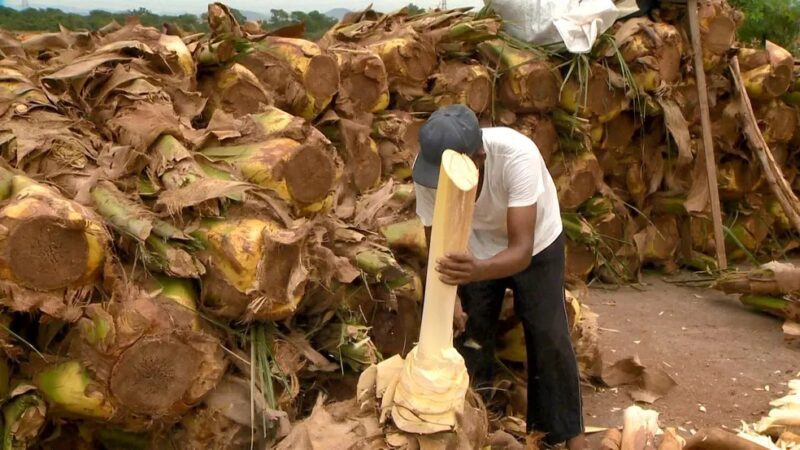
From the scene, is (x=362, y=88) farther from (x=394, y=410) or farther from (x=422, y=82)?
(x=394, y=410)

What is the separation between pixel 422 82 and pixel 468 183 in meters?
2.68

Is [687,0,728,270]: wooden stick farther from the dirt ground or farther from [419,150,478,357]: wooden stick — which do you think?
[419,150,478,357]: wooden stick

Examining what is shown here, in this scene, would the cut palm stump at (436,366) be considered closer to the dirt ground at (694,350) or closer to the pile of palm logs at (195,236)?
the pile of palm logs at (195,236)

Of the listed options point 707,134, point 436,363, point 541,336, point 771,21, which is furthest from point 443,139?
point 771,21

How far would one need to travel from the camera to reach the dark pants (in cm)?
293

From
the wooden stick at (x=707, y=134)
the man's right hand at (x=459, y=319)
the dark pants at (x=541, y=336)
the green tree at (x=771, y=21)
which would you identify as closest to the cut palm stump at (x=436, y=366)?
the man's right hand at (x=459, y=319)

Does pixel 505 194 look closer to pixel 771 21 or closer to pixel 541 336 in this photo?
pixel 541 336

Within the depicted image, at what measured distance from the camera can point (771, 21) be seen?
7227mm

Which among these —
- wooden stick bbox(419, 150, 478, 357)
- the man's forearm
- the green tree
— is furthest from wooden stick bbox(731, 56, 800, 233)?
wooden stick bbox(419, 150, 478, 357)

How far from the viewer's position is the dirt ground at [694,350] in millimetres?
3703

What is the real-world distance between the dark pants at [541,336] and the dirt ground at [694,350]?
408 millimetres

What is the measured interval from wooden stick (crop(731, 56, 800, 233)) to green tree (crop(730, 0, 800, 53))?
172cm

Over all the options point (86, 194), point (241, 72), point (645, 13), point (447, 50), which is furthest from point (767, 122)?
point (86, 194)

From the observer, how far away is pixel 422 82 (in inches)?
175
